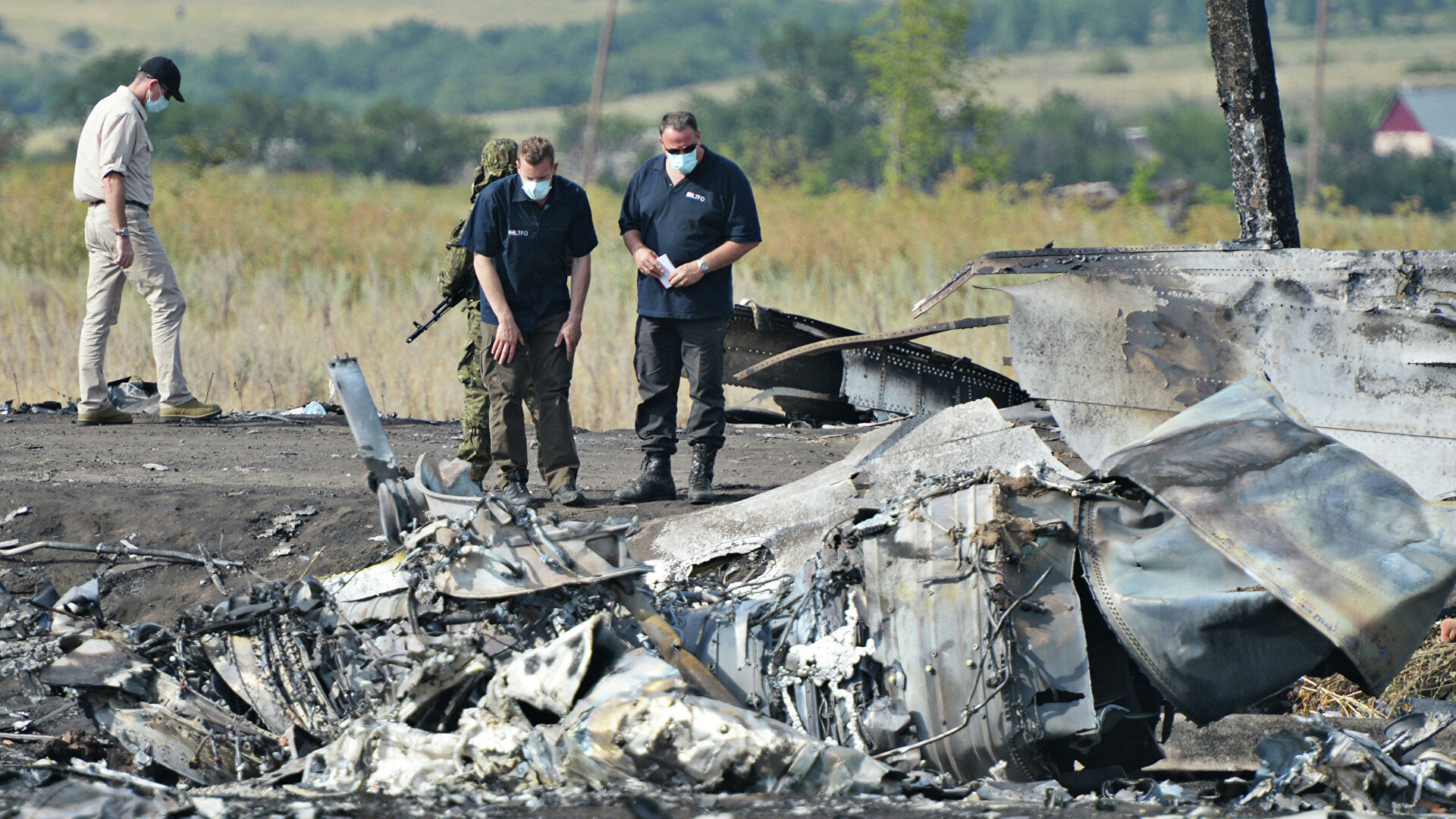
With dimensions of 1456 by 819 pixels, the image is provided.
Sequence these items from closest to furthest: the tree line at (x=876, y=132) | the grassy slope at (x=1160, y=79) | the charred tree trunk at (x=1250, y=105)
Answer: the charred tree trunk at (x=1250, y=105), the tree line at (x=876, y=132), the grassy slope at (x=1160, y=79)

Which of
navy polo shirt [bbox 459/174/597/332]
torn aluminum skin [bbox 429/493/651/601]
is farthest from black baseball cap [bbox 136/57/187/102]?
torn aluminum skin [bbox 429/493/651/601]

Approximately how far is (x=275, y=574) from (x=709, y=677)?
318cm

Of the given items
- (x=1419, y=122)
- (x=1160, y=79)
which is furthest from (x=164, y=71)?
(x=1160, y=79)

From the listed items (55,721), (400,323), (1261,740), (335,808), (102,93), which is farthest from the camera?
(102,93)

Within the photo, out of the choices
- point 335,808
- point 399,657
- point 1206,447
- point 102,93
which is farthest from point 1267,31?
point 102,93

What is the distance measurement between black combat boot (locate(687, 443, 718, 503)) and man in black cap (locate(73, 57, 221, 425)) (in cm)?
379

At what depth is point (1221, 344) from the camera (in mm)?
6219

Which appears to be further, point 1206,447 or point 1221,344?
point 1221,344

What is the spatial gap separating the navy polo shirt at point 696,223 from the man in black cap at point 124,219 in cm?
354

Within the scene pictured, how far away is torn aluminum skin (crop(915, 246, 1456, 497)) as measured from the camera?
5691mm

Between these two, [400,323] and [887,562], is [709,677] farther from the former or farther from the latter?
[400,323]

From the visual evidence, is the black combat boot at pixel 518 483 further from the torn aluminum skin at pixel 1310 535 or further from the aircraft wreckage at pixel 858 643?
the torn aluminum skin at pixel 1310 535

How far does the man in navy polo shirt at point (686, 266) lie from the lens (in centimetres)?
630

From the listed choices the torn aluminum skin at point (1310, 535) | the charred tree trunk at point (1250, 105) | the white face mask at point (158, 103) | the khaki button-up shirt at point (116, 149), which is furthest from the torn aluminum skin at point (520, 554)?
the white face mask at point (158, 103)
